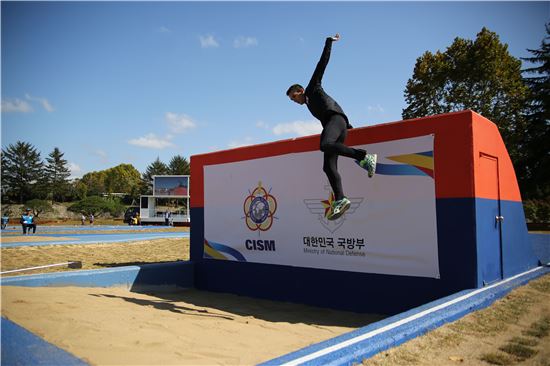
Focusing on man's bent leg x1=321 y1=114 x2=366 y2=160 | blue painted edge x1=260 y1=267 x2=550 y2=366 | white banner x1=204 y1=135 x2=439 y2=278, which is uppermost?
man's bent leg x1=321 y1=114 x2=366 y2=160

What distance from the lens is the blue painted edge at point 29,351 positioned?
286 centimetres

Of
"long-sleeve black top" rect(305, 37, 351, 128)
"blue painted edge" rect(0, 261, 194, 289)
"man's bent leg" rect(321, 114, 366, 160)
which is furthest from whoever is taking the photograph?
"blue painted edge" rect(0, 261, 194, 289)

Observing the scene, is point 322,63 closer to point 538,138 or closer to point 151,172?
point 538,138

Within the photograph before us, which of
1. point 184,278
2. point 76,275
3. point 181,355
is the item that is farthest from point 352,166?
point 76,275

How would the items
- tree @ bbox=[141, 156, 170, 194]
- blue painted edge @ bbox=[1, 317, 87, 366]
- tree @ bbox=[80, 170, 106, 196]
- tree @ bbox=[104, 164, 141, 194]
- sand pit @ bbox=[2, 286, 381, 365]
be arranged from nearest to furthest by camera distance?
blue painted edge @ bbox=[1, 317, 87, 366] → sand pit @ bbox=[2, 286, 381, 365] → tree @ bbox=[141, 156, 170, 194] → tree @ bbox=[104, 164, 141, 194] → tree @ bbox=[80, 170, 106, 196]

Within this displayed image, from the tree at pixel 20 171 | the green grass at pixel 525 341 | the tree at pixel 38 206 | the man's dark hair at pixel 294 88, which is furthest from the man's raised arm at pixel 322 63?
the tree at pixel 20 171

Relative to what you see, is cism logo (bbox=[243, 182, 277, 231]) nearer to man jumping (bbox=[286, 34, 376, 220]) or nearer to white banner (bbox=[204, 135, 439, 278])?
white banner (bbox=[204, 135, 439, 278])

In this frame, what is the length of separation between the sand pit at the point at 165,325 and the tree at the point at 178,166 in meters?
79.9

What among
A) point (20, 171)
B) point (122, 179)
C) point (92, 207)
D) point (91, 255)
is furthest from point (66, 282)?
point (122, 179)

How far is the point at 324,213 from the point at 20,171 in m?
74.1

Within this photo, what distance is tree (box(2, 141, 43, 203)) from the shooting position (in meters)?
64.6

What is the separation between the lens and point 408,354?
119 inches

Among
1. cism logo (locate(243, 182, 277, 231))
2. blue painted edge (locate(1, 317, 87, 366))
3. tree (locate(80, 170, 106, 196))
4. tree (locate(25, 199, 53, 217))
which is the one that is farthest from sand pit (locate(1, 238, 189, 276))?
tree (locate(80, 170, 106, 196))

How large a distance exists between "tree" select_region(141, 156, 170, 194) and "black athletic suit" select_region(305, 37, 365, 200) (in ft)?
255
